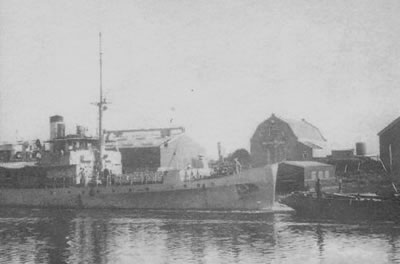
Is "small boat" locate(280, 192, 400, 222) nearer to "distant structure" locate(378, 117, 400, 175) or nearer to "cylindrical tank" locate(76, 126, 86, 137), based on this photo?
"distant structure" locate(378, 117, 400, 175)

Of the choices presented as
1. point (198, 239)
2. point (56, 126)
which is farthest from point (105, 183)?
point (198, 239)

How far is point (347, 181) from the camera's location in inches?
1347

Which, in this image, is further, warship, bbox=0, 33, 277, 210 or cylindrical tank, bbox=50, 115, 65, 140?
cylindrical tank, bbox=50, 115, 65, 140

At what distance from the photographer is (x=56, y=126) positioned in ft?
113

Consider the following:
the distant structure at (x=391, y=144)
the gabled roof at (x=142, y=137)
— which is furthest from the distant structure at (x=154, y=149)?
the distant structure at (x=391, y=144)

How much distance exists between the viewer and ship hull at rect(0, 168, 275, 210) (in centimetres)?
2759

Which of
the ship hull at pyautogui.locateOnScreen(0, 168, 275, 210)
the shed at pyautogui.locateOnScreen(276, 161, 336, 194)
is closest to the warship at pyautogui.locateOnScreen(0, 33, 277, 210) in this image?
the ship hull at pyautogui.locateOnScreen(0, 168, 275, 210)

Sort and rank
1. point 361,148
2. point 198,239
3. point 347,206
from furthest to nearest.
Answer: point 361,148 < point 347,206 < point 198,239

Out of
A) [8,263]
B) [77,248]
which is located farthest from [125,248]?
[8,263]

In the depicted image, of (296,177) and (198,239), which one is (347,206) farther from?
(296,177)

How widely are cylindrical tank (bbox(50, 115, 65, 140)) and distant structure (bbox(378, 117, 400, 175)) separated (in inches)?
906

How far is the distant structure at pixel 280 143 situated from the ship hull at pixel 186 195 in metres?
17.2

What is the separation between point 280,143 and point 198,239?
28.3 metres

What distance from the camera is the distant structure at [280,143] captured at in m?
44.3
